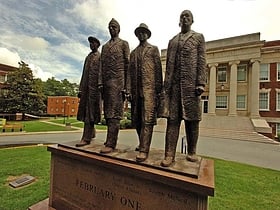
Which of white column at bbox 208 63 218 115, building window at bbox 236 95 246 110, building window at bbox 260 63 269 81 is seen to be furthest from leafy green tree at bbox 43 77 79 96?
building window at bbox 260 63 269 81

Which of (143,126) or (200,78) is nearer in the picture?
(200,78)

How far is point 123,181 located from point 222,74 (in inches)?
1089

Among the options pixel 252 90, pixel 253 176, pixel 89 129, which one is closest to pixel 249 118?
pixel 252 90

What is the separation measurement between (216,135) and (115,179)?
19156mm

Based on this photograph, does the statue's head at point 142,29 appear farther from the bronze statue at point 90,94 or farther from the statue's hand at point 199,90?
the statue's hand at point 199,90

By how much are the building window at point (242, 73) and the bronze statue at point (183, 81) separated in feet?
87.0

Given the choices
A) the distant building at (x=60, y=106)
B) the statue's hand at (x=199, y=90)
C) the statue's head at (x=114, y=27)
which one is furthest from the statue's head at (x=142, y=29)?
the distant building at (x=60, y=106)

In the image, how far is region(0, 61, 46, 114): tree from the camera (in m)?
32.7

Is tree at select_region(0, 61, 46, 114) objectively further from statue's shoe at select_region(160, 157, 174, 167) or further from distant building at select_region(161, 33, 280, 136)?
statue's shoe at select_region(160, 157, 174, 167)

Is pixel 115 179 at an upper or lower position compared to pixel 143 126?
lower

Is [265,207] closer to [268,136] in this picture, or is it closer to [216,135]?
[216,135]

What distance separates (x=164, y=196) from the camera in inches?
107

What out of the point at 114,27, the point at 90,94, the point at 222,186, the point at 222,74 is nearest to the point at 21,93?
the point at 222,74

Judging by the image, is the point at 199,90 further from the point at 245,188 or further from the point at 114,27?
the point at 245,188
